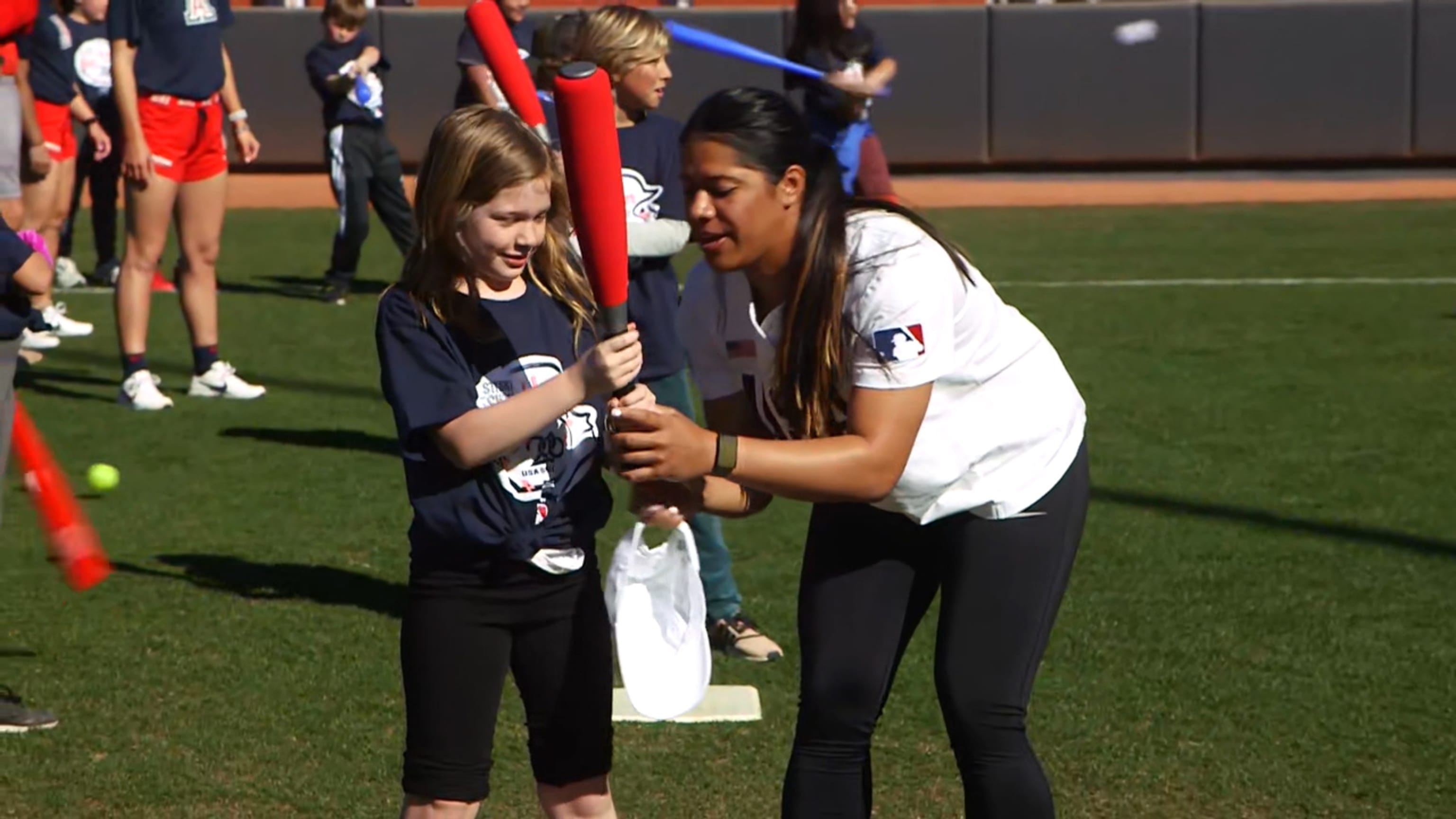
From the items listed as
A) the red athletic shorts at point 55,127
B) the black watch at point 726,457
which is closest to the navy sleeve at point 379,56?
the red athletic shorts at point 55,127

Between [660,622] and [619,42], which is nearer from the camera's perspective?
[660,622]

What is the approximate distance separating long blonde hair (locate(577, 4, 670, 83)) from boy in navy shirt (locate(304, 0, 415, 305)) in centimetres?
745

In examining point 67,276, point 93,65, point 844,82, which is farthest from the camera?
point 67,276

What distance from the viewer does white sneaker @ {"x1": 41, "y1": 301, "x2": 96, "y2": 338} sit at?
37.8ft

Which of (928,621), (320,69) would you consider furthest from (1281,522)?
(320,69)

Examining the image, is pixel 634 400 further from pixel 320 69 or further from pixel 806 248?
pixel 320 69

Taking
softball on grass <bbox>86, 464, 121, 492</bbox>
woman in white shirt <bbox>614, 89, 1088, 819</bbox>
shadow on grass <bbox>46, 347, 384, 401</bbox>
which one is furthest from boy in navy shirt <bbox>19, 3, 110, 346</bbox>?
woman in white shirt <bbox>614, 89, 1088, 819</bbox>

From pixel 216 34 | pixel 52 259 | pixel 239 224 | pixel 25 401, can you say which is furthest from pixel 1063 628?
pixel 239 224

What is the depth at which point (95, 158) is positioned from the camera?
42.2ft

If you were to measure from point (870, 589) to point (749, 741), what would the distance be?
1.49m

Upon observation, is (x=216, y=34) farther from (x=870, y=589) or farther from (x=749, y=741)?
(x=870, y=589)

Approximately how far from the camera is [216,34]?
30.1ft

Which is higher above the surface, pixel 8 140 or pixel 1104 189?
pixel 8 140

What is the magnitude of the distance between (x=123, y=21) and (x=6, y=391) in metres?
4.54
